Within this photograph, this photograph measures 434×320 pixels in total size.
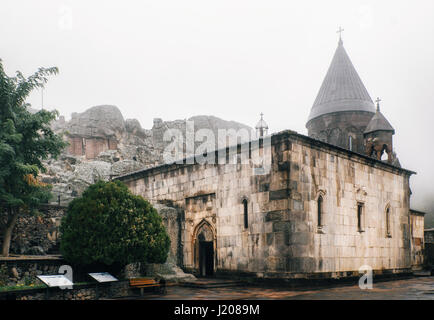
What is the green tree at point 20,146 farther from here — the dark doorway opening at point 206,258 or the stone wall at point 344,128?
the stone wall at point 344,128

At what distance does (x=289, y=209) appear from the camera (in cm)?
1490

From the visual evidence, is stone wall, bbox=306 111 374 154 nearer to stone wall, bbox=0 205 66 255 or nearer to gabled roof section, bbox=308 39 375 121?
gabled roof section, bbox=308 39 375 121

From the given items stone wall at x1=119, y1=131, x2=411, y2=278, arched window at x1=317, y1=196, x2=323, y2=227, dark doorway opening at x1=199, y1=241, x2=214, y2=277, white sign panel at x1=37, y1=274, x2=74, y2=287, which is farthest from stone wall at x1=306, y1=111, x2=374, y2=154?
white sign panel at x1=37, y1=274, x2=74, y2=287

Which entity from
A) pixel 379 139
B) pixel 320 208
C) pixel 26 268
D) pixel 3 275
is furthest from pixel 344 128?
pixel 3 275

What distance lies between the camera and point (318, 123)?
3152 cm

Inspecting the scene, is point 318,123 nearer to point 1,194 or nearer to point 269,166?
point 269,166

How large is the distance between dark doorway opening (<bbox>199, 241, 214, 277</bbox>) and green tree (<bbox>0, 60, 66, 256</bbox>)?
23.3 ft

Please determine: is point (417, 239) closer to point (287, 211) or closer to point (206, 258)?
point (206, 258)

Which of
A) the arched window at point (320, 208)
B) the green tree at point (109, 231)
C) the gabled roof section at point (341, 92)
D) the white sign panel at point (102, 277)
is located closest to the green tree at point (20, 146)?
the green tree at point (109, 231)

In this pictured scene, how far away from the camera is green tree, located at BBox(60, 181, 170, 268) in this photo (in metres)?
12.8

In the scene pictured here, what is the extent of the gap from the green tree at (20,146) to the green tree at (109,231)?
7.39 ft
